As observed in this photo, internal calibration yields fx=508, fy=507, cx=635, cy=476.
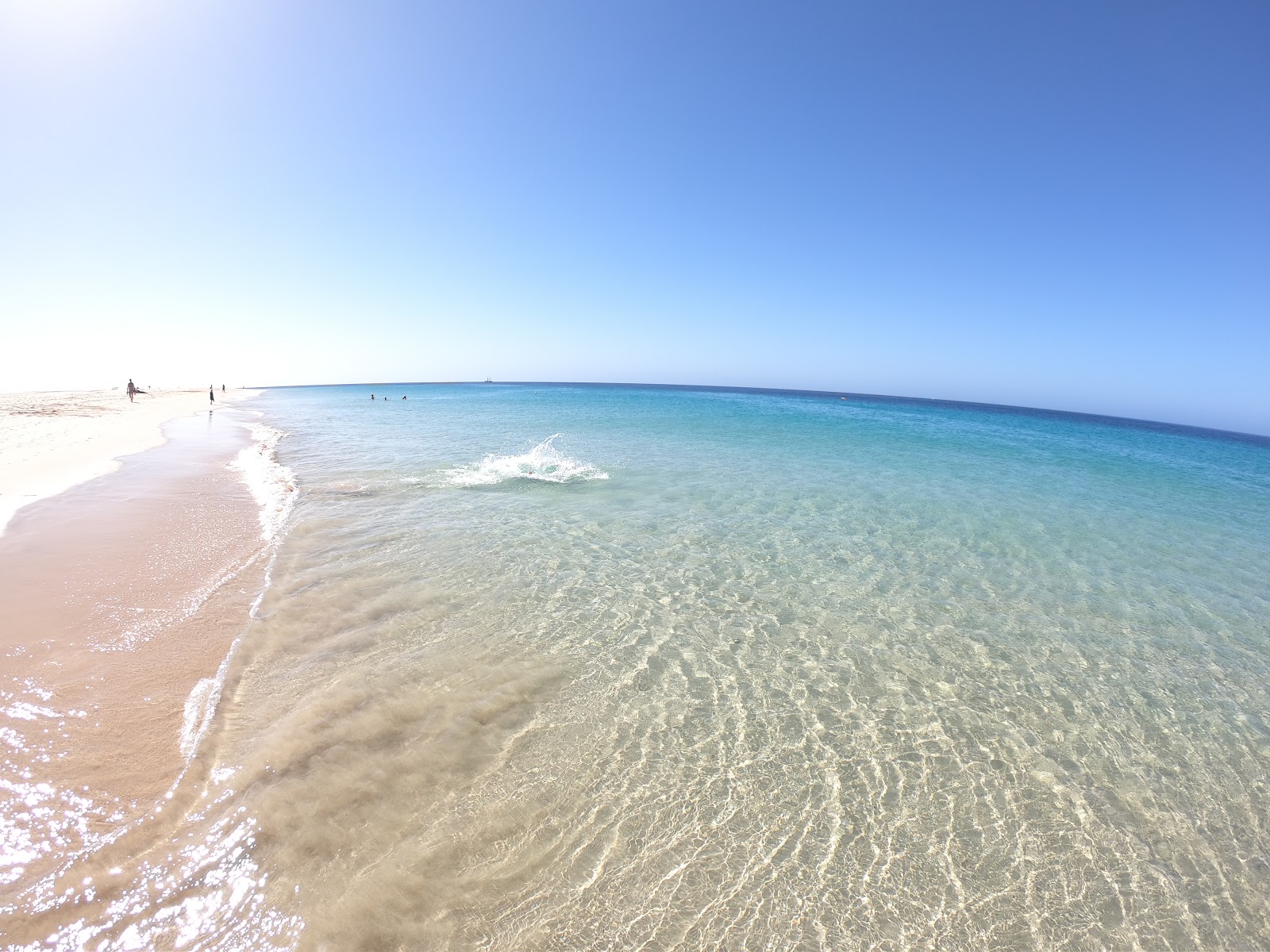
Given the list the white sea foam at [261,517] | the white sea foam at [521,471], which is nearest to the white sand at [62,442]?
the white sea foam at [261,517]

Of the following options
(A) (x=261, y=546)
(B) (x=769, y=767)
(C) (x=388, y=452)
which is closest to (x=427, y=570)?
(A) (x=261, y=546)

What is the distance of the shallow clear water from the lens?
3.40 metres

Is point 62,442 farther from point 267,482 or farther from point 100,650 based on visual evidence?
point 100,650

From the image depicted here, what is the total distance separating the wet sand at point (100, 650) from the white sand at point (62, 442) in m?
2.21

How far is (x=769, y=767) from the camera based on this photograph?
15.4 ft

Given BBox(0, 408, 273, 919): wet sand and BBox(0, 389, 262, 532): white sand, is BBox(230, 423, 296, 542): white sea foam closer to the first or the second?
BBox(0, 408, 273, 919): wet sand

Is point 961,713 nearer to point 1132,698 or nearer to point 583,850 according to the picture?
point 1132,698

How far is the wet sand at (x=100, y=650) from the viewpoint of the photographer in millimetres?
3678

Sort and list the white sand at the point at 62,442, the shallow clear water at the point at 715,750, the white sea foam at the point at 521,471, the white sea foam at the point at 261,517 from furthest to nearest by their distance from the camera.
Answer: the white sea foam at the point at 521,471 < the white sand at the point at 62,442 < the white sea foam at the point at 261,517 < the shallow clear water at the point at 715,750

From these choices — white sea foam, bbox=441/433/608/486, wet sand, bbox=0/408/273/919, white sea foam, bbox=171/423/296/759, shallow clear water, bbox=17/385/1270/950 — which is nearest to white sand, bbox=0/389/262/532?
wet sand, bbox=0/408/273/919

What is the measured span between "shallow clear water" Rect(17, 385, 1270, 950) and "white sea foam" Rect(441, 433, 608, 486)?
4092mm

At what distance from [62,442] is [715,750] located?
28193 mm

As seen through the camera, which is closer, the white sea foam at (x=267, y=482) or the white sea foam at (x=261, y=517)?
the white sea foam at (x=261, y=517)

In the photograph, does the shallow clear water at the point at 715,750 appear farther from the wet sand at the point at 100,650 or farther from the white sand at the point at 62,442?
the white sand at the point at 62,442
